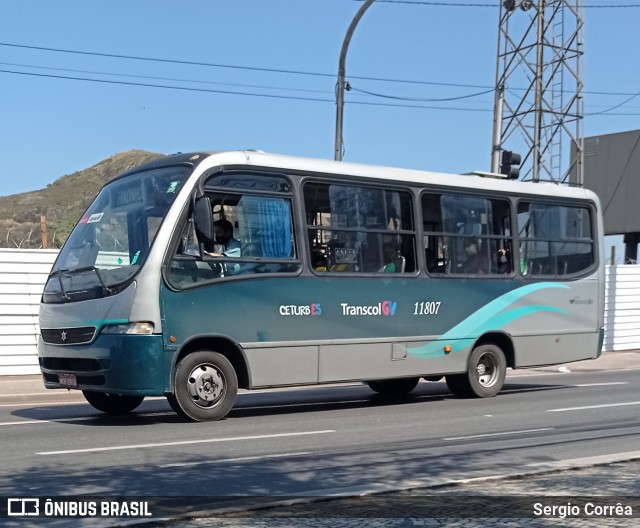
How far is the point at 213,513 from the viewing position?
6.25 m

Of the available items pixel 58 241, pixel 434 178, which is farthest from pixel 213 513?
pixel 58 241

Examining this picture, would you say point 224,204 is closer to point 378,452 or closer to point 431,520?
point 378,452

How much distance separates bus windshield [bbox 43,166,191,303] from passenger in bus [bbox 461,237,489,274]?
4916 mm

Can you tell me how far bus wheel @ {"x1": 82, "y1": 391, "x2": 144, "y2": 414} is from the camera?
41.4ft

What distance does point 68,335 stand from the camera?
11562 millimetres

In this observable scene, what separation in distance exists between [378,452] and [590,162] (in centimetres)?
3580

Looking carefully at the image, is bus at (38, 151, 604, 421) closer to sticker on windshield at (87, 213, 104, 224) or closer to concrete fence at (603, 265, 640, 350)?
sticker on windshield at (87, 213, 104, 224)

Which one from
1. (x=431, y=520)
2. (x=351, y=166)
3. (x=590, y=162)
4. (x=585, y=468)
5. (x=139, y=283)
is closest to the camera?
(x=431, y=520)

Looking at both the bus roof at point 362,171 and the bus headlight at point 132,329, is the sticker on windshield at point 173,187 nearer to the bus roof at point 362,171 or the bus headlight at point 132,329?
the bus roof at point 362,171

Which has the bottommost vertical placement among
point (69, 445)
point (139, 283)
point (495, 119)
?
point (69, 445)

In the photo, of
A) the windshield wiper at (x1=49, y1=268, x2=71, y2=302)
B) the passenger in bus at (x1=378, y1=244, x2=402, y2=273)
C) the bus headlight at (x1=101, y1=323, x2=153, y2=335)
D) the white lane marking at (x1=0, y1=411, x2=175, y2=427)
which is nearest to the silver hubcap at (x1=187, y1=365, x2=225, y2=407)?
the bus headlight at (x1=101, y1=323, x2=153, y2=335)

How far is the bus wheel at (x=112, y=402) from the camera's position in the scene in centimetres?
1262

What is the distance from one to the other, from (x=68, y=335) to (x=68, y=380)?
20.4 inches

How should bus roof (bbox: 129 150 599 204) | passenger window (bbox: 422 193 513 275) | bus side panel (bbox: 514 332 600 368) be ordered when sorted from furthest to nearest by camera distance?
1. bus side panel (bbox: 514 332 600 368)
2. passenger window (bbox: 422 193 513 275)
3. bus roof (bbox: 129 150 599 204)
